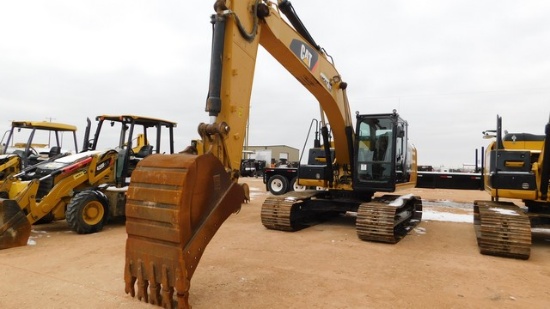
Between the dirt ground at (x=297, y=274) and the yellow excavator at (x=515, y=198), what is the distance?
0.24 meters

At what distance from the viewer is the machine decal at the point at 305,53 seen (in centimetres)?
567

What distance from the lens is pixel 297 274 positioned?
14.8 ft

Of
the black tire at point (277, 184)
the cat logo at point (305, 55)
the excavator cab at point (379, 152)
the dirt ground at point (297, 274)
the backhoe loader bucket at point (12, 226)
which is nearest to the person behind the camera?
the dirt ground at point (297, 274)

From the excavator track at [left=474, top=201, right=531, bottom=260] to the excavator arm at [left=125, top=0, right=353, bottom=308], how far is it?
4.39 metres

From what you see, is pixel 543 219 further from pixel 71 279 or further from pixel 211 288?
pixel 71 279

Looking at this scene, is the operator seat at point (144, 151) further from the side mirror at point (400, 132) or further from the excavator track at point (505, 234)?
the excavator track at point (505, 234)

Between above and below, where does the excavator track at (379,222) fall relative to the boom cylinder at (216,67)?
below

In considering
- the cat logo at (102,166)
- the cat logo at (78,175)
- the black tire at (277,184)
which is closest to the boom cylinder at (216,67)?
the cat logo at (78,175)

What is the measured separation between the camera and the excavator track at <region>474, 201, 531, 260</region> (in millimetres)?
5562

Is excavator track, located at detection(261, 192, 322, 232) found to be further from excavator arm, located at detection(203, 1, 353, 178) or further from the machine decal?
excavator arm, located at detection(203, 1, 353, 178)

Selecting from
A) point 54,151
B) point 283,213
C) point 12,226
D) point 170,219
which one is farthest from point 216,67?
point 54,151

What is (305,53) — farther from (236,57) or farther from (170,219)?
(170,219)

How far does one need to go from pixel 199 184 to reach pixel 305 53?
3.63 meters

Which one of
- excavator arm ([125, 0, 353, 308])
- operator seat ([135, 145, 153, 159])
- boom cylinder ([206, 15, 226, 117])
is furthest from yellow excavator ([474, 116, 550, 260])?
operator seat ([135, 145, 153, 159])
